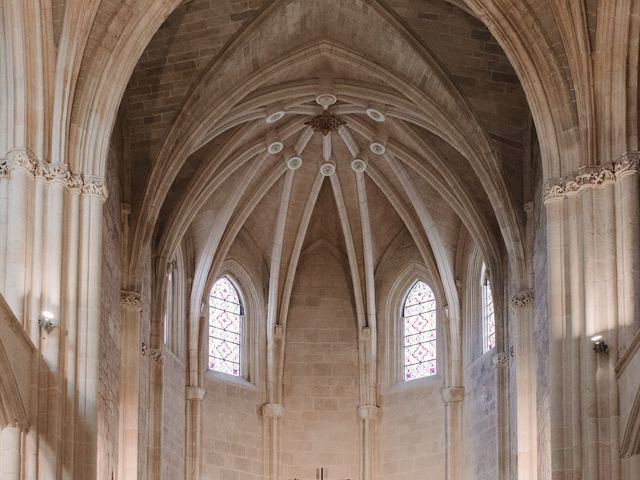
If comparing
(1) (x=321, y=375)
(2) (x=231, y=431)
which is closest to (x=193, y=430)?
(2) (x=231, y=431)

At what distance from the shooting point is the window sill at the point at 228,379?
3794 cm

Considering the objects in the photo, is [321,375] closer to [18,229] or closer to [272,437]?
[272,437]

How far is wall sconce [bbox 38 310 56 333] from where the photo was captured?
25.4m

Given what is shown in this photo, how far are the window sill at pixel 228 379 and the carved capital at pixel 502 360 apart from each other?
5.96 m

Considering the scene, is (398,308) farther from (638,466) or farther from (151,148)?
(638,466)

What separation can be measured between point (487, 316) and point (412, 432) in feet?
9.35

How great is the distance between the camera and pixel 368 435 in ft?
125

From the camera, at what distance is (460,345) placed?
37500 millimetres

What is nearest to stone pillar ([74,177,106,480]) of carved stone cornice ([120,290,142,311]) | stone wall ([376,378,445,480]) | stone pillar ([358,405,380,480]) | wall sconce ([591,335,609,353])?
carved stone cornice ([120,290,142,311])

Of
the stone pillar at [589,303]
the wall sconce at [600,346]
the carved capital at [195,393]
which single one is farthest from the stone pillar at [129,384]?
the wall sconce at [600,346]

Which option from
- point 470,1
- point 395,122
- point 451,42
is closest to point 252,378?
point 395,122

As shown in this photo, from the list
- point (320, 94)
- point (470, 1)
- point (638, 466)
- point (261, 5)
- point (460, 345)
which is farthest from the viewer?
point (460, 345)

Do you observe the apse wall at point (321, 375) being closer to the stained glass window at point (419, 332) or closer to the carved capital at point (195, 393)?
the stained glass window at point (419, 332)

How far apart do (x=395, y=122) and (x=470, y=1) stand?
7.53 metres
